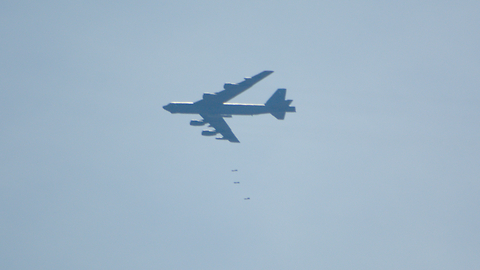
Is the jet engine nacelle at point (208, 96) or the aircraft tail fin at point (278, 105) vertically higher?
the jet engine nacelle at point (208, 96)

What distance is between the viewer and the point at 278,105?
193 ft

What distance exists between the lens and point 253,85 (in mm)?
56188

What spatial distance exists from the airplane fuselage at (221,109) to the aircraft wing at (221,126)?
1006mm

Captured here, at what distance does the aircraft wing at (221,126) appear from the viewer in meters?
59.8

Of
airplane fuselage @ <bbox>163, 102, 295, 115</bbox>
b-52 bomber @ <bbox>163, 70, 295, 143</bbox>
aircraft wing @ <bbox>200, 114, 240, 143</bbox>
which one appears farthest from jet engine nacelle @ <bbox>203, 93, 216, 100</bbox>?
aircraft wing @ <bbox>200, 114, 240, 143</bbox>

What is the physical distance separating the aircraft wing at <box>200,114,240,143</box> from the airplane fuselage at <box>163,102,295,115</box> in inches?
39.6

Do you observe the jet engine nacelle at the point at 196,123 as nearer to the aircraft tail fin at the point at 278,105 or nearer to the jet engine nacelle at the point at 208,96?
the jet engine nacelle at the point at 208,96

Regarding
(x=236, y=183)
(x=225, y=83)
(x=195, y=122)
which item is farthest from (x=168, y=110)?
(x=236, y=183)

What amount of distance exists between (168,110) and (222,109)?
6.03m

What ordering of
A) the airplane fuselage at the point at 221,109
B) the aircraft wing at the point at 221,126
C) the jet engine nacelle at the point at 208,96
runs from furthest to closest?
the aircraft wing at the point at 221,126 → the airplane fuselage at the point at 221,109 → the jet engine nacelle at the point at 208,96

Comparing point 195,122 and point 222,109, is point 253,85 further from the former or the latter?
point 195,122

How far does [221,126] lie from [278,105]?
7533mm

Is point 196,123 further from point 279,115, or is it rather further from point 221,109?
point 279,115

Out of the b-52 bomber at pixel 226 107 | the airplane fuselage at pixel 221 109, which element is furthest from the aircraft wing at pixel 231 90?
the airplane fuselage at pixel 221 109
